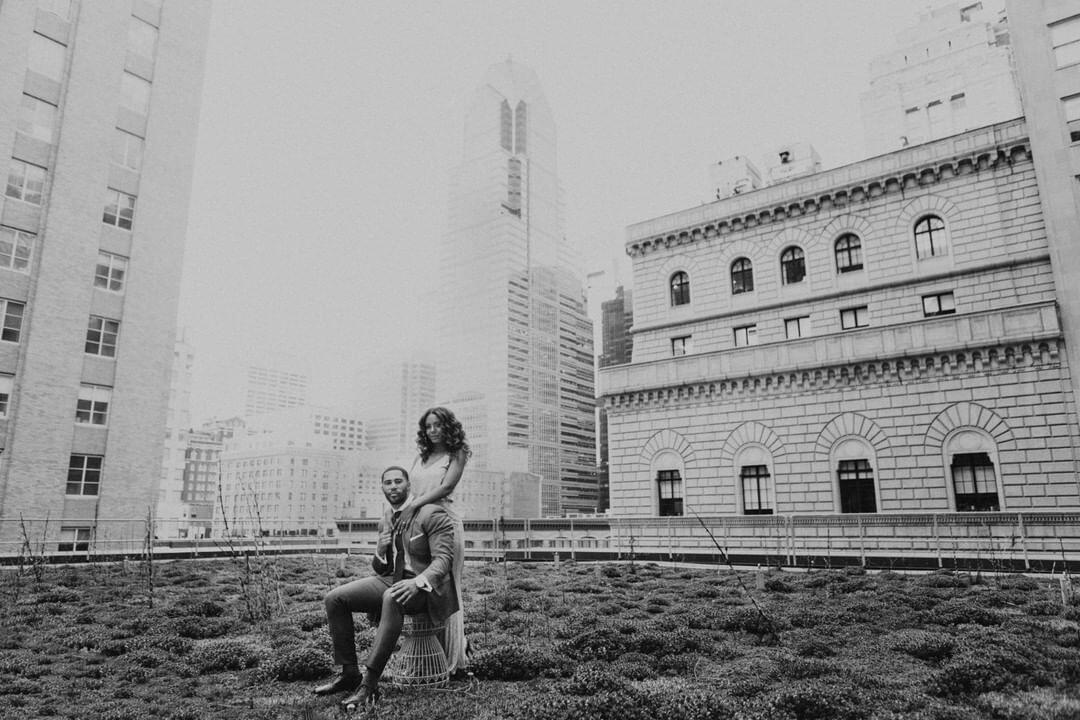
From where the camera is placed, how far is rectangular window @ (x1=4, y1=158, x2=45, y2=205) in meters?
31.4

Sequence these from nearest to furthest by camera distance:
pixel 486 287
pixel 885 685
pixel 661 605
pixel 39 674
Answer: pixel 885 685 → pixel 39 674 → pixel 661 605 → pixel 486 287

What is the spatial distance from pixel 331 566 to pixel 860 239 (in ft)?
92.8

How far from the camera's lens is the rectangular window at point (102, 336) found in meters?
32.9

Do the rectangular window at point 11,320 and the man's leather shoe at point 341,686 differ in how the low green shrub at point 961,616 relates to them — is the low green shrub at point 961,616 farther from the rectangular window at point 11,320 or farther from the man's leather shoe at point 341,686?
the rectangular window at point 11,320

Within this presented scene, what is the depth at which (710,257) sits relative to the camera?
1428 inches

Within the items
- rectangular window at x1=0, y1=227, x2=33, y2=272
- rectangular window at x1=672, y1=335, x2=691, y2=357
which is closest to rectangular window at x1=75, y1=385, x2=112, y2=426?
rectangular window at x1=0, y1=227, x2=33, y2=272

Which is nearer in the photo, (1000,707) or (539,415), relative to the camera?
(1000,707)

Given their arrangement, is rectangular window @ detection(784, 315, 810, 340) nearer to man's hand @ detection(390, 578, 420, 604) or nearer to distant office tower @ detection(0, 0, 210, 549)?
man's hand @ detection(390, 578, 420, 604)

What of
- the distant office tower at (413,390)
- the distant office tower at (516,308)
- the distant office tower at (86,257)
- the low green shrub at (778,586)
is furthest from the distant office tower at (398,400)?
the low green shrub at (778,586)

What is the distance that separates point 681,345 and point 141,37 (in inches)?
1408

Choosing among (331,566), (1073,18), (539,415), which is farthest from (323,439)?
(1073,18)

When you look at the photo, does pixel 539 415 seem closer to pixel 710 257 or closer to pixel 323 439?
pixel 323 439

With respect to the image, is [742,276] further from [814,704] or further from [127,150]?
[127,150]

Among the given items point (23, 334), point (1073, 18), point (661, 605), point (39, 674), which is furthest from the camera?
point (23, 334)
